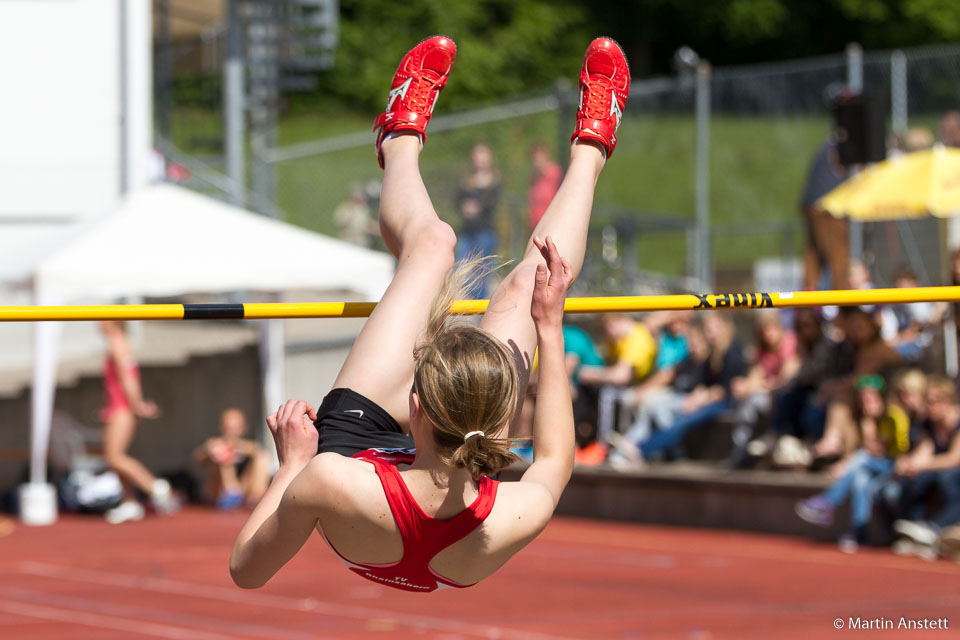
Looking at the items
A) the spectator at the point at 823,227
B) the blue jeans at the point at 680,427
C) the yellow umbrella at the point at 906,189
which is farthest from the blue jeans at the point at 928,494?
the spectator at the point at 823,227

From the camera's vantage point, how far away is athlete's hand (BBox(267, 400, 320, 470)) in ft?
11.0

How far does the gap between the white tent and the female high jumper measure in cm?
642

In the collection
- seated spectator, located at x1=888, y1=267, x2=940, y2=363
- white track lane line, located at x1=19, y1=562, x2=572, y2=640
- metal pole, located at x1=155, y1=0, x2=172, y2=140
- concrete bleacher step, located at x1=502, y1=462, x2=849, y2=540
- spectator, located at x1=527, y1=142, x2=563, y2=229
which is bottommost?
white track lane line, located at x1=19, y1=562, x2=572, y2=640

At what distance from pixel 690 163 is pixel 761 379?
5959 mm

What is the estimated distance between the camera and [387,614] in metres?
A: 6.93

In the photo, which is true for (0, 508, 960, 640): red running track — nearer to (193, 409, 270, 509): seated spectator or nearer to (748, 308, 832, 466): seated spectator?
(748, 308, 832, 466): seated spectator

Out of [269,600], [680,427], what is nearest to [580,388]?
[680,427]

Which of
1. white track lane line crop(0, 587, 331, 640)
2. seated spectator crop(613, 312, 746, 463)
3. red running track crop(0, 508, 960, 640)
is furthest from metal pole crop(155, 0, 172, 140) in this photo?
white track lane line crop(0, 587, 331, 640)

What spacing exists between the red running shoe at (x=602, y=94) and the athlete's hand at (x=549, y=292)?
78cm

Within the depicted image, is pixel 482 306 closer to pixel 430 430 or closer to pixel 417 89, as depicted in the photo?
pixel 417 89

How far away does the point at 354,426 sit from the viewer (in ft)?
11.7

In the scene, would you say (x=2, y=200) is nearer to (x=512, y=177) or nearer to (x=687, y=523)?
(x=512, y=177)

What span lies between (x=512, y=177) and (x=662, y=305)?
8696 millimetres

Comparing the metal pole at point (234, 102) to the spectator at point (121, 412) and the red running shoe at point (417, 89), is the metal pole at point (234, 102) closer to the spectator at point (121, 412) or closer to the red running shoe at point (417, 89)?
the spectator at point (121, 412)
